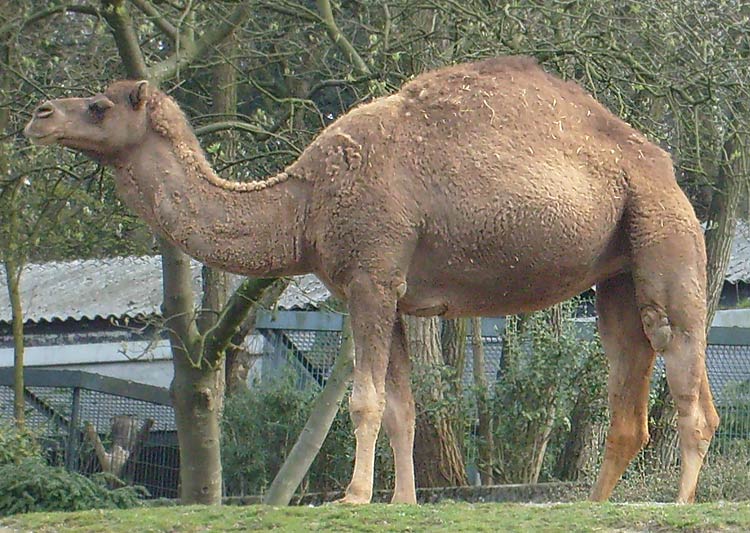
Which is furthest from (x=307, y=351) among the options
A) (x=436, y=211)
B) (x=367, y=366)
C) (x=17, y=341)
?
(x=367, y=366)

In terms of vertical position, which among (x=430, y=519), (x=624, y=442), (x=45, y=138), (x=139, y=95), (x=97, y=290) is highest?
(x=97, y=290)

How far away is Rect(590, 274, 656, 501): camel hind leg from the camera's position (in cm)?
805

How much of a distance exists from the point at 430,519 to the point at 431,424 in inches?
286

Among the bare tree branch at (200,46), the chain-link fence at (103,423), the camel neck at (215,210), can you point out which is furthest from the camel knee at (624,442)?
the chain-link fence at (103,423)

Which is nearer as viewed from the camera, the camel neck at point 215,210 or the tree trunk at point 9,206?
Answer: the camel neck at point 215,210

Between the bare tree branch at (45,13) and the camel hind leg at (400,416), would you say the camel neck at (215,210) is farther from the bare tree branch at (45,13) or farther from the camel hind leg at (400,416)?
the bare tree branch at (45,13)

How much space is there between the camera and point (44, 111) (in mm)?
7398

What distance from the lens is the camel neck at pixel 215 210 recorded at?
7.52 meters

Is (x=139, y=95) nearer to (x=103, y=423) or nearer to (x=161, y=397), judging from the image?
(x=103, y=423)

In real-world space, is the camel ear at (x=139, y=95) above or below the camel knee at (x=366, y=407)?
above

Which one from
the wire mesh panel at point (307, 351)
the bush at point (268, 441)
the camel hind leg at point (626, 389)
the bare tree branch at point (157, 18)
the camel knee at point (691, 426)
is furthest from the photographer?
the wire mesh panel at point (307, 351)


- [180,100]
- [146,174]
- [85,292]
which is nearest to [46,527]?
[146,174]

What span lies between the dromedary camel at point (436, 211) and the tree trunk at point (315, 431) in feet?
12.2

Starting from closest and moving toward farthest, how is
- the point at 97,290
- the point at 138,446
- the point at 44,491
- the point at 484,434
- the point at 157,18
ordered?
the point at 157,18 < the point at 44,491 < the point at 484,434 < the point at 138,446 < the point at 97,290
